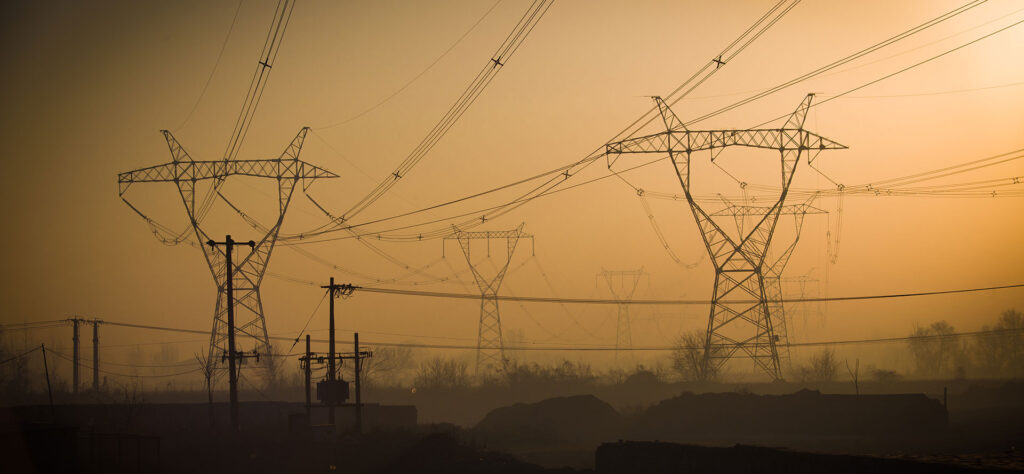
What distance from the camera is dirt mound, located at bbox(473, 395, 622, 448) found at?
6219 cm

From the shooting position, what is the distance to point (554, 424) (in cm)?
6581

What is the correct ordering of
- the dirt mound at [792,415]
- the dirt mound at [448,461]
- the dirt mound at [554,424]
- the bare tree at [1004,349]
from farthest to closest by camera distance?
1. the bare tree at [1004,349]
2. the dirt mound at [554,424]
3. the dirt mound at [792,415]
4. the dirt mound at [448,461]

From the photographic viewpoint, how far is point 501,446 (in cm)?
5816

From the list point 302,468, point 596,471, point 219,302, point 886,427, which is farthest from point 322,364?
point 886,427

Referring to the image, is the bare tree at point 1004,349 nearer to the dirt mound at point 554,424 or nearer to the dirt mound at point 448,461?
the dirt mound at point 554,424

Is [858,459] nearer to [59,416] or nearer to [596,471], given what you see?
[596,471]

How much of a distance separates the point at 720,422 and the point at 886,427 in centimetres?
1134

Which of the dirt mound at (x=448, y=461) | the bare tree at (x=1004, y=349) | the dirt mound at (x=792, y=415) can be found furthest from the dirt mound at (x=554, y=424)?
the bare tree at (x=1004, y=349)

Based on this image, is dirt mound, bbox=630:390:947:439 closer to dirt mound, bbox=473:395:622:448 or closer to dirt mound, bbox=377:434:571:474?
dirt mound, bbox=473:395:622:448

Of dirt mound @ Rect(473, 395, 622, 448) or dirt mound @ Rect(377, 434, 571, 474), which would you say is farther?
dirt mound @ Rect(473, 395, 622, 448)

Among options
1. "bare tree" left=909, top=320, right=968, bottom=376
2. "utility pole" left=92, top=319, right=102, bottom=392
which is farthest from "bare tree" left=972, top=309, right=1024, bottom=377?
"utility pole" left=92, top=319, right=102, bottom=392

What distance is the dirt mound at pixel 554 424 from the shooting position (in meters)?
62.2

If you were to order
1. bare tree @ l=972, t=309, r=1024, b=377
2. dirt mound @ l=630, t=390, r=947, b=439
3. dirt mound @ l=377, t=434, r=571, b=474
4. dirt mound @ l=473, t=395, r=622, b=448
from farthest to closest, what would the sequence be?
1. bare tree @ l=972, t=309, r=1024, b=377
2. dirt mound @ l=473, t=395, r=622, b=448
3. dirt mound @ l=630, t=390, r=947, b=439
4. dirt mound @ l=377, t=434, r=571, b=474

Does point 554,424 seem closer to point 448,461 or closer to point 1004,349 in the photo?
point 448,461
